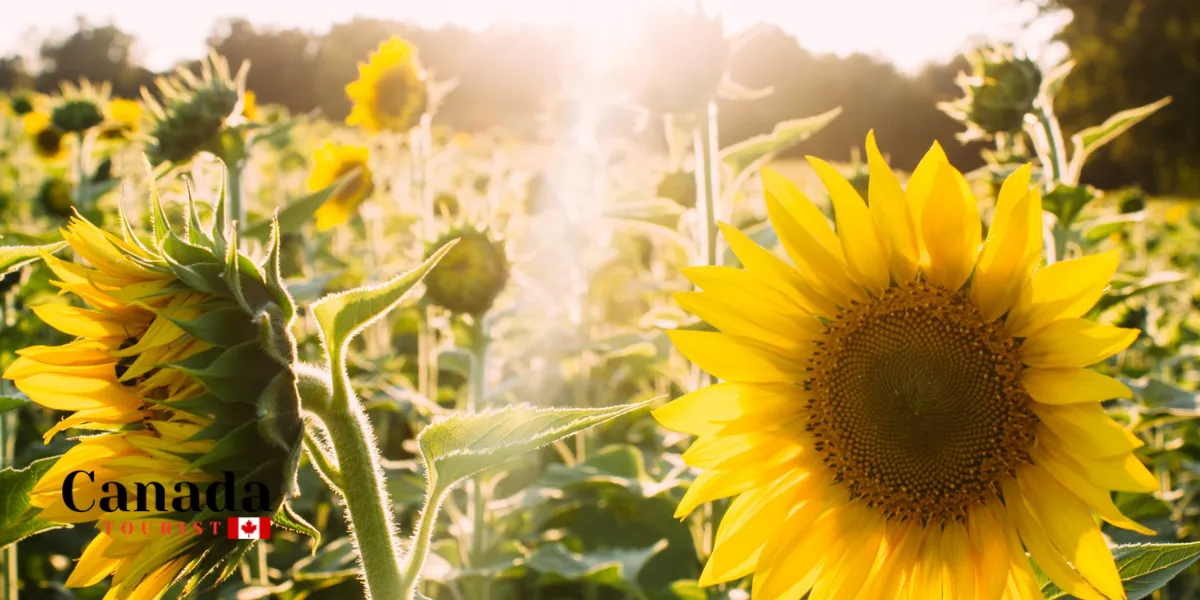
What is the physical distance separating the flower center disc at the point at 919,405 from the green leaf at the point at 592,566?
69cm

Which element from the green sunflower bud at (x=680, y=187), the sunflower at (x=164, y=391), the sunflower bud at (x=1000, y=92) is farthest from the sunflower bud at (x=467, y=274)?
the sunflower at (x=164, y=391)

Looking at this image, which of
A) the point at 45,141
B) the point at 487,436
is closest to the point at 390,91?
the point at 45,141

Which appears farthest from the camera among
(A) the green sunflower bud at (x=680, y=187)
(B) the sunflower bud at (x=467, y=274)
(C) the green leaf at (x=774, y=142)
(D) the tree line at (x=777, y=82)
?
(D) the tree line at (x=777, y=82)

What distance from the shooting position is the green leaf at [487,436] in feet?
3.26

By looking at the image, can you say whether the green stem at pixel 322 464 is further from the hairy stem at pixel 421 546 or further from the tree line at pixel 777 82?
the tree line at pixel 777 82

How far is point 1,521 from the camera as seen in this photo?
3.63 feet

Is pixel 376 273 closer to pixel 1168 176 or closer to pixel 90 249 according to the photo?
pixel 90 249

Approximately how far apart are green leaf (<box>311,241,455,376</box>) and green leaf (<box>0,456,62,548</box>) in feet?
1.33

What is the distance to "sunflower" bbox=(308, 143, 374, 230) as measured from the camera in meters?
4.11

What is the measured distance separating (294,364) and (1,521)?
0.46 metres

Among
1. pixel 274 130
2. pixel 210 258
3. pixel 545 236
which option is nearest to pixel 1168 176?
pixel 545 236

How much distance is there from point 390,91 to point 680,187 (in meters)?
1.83

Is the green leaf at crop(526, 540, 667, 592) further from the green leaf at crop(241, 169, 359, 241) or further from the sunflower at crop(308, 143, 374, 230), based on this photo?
the sunflower at crop(308, 143, 374, 230)

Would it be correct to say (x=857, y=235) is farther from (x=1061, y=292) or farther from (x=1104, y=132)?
(x=1104, y=132)
